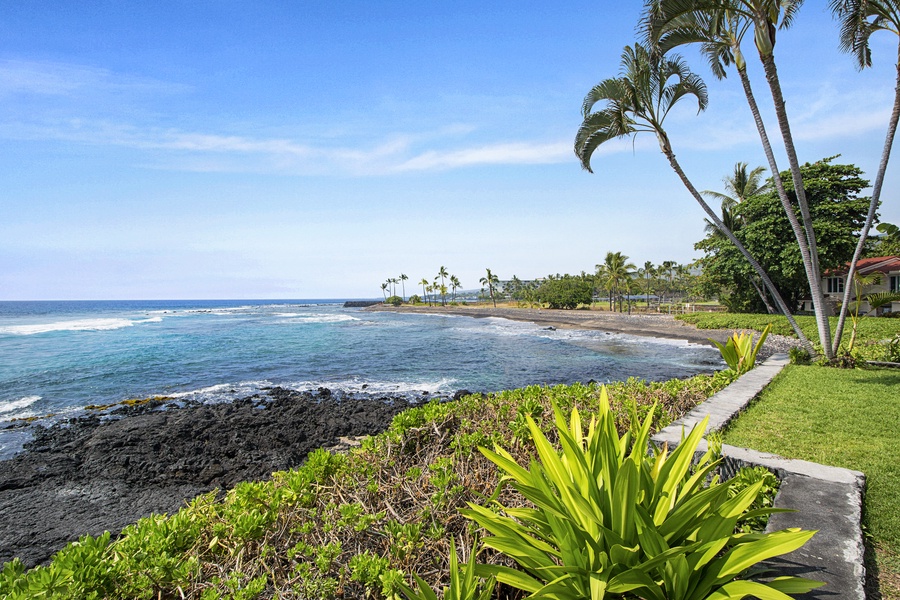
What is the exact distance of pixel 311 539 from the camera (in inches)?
101

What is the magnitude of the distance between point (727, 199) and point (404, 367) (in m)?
26.8

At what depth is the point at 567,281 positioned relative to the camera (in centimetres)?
5791

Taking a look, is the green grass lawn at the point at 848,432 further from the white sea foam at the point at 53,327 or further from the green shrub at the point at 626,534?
the white sea foam at the point at 53,327

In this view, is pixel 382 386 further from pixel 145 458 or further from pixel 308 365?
pixel 145 458

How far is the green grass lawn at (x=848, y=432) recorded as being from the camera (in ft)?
9.80

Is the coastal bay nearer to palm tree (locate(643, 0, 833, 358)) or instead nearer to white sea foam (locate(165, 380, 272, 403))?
white sea foam (locate(165, 380, 272, 403))

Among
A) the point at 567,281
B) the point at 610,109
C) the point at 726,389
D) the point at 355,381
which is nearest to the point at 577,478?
the point at 726,389

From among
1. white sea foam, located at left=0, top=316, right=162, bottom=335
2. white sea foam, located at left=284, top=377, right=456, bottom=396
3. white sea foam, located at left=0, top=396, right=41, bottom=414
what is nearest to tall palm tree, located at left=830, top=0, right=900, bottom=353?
white sea foam, located at left=284, top=377, right=456, bottom=396

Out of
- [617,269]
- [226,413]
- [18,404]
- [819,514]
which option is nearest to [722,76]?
[819,514]

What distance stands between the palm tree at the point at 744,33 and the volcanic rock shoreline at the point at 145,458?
1022cm

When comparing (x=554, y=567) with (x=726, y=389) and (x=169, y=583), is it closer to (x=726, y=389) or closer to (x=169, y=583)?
(x=169, y=583)

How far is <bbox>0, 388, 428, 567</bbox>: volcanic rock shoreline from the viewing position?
20.5 ft

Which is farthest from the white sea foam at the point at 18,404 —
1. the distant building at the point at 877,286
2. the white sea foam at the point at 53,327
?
the distant building at the point at 877,286

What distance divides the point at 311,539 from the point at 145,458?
8.09 m
